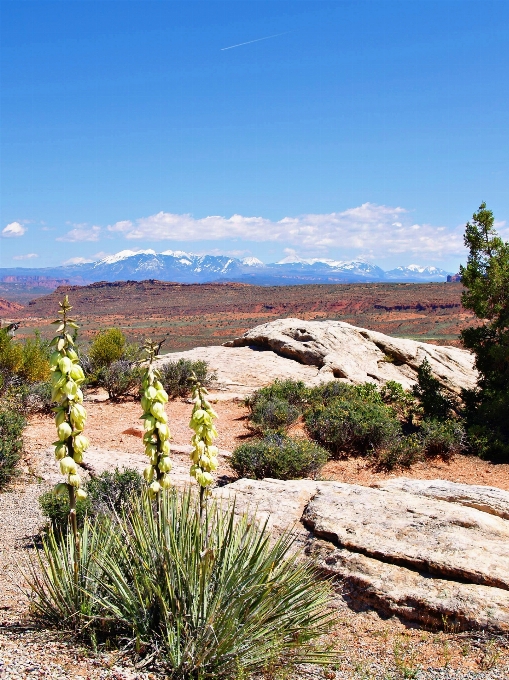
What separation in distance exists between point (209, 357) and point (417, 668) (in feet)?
42.6

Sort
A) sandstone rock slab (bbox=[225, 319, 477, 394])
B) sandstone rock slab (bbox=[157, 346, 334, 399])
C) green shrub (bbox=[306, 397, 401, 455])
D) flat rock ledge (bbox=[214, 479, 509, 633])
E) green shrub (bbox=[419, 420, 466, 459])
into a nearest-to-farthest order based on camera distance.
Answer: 1. flat rock ledge (bbox=[214, 479, 509, 633])
2. green shrub (bbox=[306, 397, 401, 455])
3. green shrub (bbox=[419, 420, 466, 459])
4. sandstone rock slab (bbox=[157, 346, 334, 399])
5. sandstone rock slab (bbox=[225, 319, 477, 394])

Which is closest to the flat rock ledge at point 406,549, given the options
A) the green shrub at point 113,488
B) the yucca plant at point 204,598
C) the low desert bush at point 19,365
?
the yucca plant at point 204,598

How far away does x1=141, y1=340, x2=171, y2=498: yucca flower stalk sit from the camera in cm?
326

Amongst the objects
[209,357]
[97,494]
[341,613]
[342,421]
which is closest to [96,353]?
[209,357]

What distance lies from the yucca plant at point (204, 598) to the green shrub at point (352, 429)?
6.08 m

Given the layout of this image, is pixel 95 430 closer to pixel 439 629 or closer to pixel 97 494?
pixel 97 494

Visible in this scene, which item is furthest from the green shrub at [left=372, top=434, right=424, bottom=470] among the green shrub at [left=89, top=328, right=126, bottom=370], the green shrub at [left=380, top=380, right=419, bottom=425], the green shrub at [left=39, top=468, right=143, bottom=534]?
the green shrub at [left=89, top=328, right=126, bottom=370]

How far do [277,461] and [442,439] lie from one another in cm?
378

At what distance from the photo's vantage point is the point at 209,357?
16.2 m

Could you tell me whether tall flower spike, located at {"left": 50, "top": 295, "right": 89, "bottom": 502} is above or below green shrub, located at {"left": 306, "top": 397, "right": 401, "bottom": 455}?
above

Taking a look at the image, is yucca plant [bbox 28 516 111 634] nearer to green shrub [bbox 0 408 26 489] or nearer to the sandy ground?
the sandy ground

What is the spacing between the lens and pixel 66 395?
10.4 ft

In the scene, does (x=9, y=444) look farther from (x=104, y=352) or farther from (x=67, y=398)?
(x=104, y=352)

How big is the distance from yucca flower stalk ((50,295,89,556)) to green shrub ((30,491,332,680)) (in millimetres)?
479
